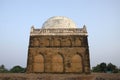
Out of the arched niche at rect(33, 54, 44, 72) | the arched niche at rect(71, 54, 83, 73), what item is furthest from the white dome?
the arched niche at rect(71, 54, 83, 73)

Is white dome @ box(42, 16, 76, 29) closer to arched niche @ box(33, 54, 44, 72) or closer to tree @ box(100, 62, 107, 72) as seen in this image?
arched niche @ box(33, 54, 44, 72)

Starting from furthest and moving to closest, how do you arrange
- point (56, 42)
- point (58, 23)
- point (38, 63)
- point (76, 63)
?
point (58, 23) → point (56, 42) → point (38, 63) → point (76, 63)

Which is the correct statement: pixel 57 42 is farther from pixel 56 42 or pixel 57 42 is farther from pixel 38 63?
pixel 38 63

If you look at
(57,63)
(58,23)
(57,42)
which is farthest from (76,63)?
(58,23)

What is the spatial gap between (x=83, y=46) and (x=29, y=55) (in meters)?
6.43

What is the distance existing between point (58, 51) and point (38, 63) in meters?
2.71

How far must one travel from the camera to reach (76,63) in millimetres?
20453

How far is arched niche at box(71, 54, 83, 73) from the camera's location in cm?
2031

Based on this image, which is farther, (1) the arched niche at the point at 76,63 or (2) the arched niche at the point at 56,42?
(2) the arched niche at the point at 56,42

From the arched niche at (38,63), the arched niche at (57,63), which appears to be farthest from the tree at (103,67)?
the arched niche at (38,63)

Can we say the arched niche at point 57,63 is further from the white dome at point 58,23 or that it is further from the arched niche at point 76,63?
the white dome at point 58,23

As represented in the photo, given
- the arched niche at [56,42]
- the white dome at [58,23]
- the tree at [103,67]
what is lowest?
the tree at [103,67]

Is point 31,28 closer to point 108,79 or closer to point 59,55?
point 59,55

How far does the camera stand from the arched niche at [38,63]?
20.5 metres
